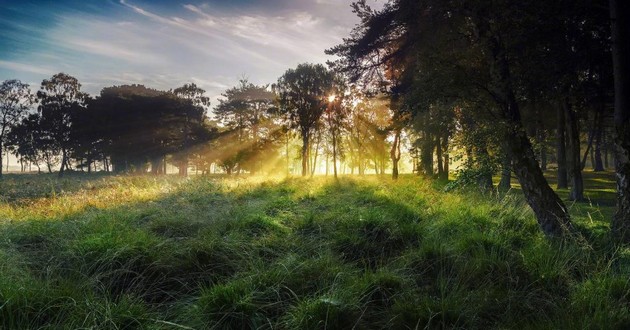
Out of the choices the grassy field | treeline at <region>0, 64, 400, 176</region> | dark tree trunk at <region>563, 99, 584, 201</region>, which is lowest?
the grassy field

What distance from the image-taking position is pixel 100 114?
43062mm

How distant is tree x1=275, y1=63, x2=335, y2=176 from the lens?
34344 mm

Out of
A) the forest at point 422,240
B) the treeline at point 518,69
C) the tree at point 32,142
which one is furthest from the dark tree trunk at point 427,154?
the tree at point 32,142

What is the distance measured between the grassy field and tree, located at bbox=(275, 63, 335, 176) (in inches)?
1111

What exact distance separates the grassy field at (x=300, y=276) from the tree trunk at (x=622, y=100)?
86 cm

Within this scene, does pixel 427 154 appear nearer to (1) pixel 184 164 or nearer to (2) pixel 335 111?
(2) pixel 335 111

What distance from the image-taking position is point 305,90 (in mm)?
34469

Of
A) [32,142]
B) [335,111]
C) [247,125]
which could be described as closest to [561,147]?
[335,111]

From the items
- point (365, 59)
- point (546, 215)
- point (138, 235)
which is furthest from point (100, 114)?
point (546, 215)

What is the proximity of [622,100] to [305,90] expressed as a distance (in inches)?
1136

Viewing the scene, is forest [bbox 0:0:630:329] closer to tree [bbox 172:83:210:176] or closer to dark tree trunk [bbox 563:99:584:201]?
dark tree trunk [bbox 563:99:584:201]

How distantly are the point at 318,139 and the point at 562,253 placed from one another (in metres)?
37.1

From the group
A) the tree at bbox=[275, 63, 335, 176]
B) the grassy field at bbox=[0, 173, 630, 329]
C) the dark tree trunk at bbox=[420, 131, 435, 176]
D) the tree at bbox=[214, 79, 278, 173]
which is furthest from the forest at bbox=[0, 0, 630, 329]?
the tree at bbox=[214, 79, 278, 173]

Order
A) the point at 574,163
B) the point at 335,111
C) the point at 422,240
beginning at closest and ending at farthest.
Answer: the point at 422,240 → the point at 574,163 → the point at 335,111
